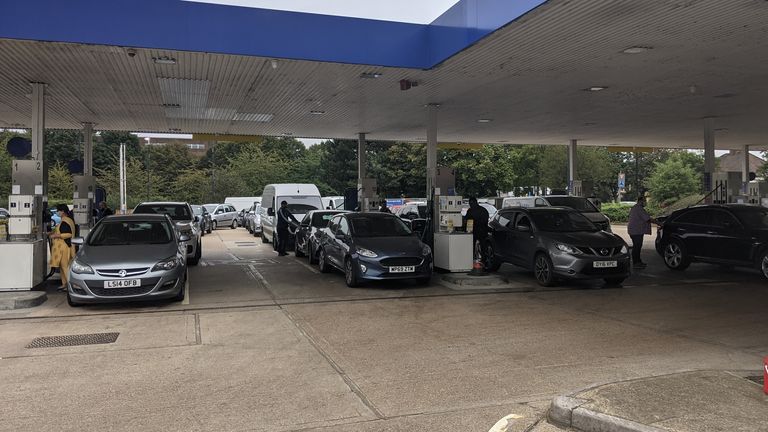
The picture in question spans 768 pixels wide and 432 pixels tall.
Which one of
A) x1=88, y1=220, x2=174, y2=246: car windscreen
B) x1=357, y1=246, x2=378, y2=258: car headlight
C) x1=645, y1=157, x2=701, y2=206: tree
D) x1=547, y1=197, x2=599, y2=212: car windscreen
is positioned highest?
x1=645, y1=157, x2=701, y2=206: tree

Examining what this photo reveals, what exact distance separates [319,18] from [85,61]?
4.15m

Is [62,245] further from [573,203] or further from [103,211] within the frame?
[573,203]

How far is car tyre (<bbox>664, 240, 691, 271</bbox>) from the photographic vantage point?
1353 centimetres

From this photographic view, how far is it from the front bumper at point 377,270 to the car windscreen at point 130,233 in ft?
10.9

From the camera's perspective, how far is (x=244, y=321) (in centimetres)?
832

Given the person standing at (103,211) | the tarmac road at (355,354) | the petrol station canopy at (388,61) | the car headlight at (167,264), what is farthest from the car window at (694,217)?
the person standing at (103,211)

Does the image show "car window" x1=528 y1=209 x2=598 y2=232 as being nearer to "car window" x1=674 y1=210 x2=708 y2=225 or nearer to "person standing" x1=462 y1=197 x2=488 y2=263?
"person standing" x1=462 y1=197 x2=488 y2=263

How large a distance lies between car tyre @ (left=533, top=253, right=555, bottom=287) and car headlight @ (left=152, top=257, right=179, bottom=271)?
6.69m

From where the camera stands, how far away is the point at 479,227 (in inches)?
531

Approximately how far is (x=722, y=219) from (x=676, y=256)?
1.45 metres

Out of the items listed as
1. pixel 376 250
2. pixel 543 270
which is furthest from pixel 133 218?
pixel 543 270

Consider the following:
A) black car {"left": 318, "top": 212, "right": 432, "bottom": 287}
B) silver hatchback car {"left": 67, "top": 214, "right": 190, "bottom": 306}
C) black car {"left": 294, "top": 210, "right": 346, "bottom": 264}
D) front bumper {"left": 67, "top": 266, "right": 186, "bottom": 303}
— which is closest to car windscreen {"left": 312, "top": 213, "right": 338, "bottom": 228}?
black car {"left": 294, "top": 210, "right": 346, "bottom": 264}

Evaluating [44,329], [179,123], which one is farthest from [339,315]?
[179,123]

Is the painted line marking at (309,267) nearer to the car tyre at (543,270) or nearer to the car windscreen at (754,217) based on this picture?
the car tyre at (543,270)
